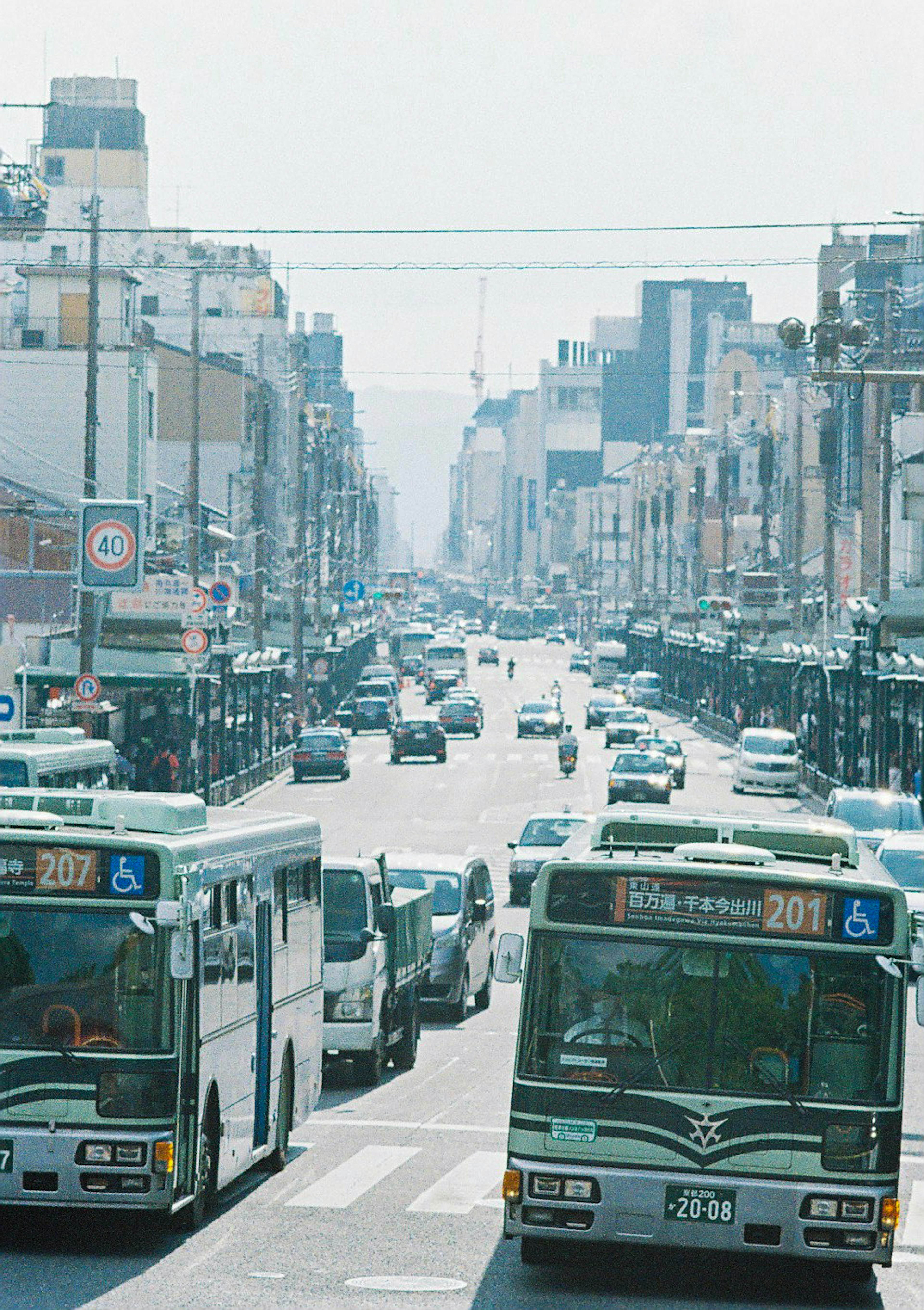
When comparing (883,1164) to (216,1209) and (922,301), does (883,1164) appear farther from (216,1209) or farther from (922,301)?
(922,301)

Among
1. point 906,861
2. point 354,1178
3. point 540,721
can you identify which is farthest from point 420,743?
point 354,1178

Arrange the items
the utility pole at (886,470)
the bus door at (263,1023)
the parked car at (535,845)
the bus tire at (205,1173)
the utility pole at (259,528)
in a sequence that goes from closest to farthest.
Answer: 1. the bus tire at (205,1173)
2. the bus door at (263,1023)
3. the parked car at (535,845)
4. the utility pole at (886,470)
5. the utility pole at (259,528)

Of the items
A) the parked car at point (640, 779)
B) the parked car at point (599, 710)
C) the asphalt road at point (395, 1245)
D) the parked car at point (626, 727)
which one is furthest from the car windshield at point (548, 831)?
the parked car at point (599, 710)

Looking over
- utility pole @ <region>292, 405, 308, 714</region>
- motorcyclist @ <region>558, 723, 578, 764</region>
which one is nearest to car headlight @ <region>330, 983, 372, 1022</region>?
motorcyclist @ <region>558, 723, 578, 764</region>

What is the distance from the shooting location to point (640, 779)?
185ft

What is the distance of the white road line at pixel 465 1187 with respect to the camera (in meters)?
15.0

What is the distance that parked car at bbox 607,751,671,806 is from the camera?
184 ft

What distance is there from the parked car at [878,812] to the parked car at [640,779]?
14298mm

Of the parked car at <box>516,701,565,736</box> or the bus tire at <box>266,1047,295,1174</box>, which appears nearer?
the bus tire at <box>266,1047,295,1174</box>

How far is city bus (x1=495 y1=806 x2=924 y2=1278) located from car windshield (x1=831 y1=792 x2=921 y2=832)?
27090 mm

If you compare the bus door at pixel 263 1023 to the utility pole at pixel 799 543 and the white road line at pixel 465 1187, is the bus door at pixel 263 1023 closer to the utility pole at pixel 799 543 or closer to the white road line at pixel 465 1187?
the white road line at pixel 465 1187

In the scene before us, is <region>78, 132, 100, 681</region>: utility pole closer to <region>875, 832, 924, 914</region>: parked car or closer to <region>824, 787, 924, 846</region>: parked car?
<region>824, 787, 924, 846</region>: parked car

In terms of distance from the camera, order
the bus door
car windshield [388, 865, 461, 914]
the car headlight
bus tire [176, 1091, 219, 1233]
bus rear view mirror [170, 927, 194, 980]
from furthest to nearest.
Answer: car windshield [388, 865, 461, 914], the car headlight, the bus door, bus tire [176, 1091, 219, 1233], bus rear view mirror [170, 927, 194, 980]

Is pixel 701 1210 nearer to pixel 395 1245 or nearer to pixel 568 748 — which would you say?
pixel 395 1245
